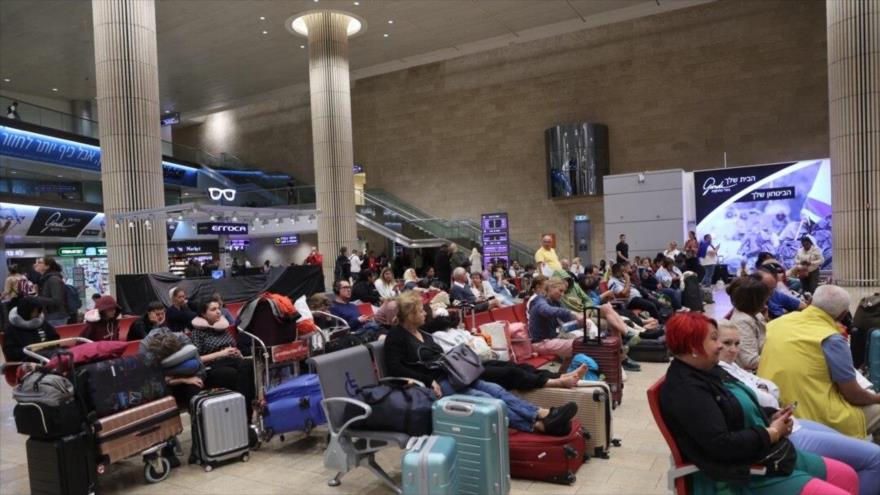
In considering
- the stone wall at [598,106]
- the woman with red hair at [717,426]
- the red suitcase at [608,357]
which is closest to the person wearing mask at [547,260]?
the red suitcase at [608,357]

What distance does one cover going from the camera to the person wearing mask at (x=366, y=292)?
9742mm

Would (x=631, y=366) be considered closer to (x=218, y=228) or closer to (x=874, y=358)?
(x=874, y=358)

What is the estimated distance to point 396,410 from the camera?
12.2 ft

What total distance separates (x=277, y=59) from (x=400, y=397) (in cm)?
2212

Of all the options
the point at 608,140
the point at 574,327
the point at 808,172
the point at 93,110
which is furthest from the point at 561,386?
the point at 93,110

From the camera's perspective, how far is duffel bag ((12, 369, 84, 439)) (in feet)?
12.2

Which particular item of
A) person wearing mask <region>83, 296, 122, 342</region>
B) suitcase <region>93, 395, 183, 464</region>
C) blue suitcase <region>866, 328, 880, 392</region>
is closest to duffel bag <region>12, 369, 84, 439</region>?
suitcase <region>93, 395, 183, 464</region>

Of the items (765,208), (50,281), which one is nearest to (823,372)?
(50,281)

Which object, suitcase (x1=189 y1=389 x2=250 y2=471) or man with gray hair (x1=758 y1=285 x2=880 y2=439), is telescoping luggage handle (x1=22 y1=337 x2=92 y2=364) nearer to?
suitcase (x1=189 y1=389 x2=250 y2=471)

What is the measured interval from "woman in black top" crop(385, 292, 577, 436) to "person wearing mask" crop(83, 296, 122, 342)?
360 cm

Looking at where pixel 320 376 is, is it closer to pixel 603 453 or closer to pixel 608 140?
pixel 603 453

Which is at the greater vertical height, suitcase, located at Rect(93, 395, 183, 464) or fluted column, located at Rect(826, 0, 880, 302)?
fluted column, located at Rect(826, 0, 880, 302)

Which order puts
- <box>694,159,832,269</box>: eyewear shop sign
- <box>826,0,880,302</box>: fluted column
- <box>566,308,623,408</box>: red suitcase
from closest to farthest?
<box>566,308,623,408</box>: red suitcase
<box>826,0,880,302</box>: fluted column
<box>694,159,832,269</box>: eyewear shop sign

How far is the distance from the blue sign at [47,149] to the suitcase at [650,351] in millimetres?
17341
